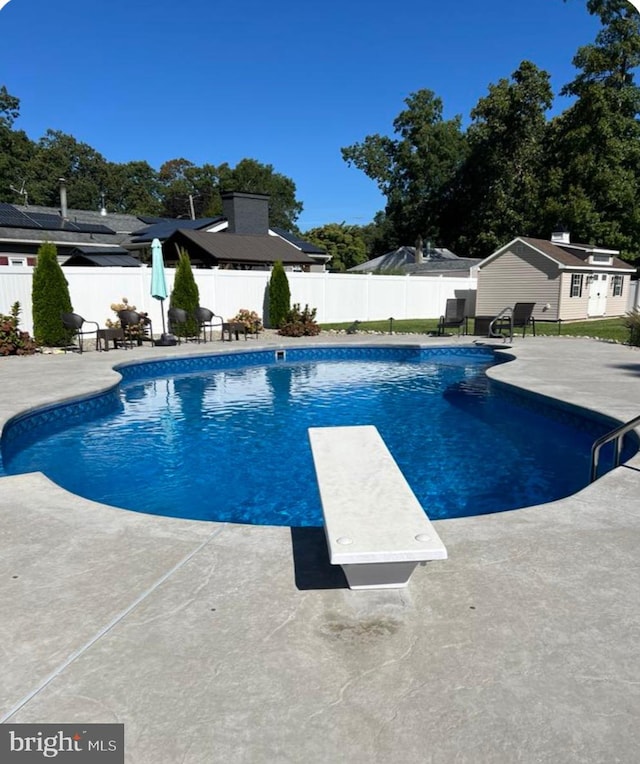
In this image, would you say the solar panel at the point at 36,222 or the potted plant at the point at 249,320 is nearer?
the potted plant at the point at 249,320

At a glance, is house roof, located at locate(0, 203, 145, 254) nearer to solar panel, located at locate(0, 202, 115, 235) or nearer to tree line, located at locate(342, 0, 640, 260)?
solar panel, located at locate(0, 202, 115, 235)

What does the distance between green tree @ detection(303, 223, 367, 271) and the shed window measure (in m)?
29.5

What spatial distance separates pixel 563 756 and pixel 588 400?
6872mm

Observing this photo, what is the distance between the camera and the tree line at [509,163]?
34.3 meters

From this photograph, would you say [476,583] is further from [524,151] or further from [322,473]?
[524,151]

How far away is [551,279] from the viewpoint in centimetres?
2400

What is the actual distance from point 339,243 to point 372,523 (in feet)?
172

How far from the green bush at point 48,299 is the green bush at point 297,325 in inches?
280

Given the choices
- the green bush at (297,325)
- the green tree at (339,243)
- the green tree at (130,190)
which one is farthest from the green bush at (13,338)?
the green tree at (130,190)

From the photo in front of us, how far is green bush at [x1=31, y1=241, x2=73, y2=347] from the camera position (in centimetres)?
1475

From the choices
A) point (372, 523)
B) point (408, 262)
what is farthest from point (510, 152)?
point (372, 523)

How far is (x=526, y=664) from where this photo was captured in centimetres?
250

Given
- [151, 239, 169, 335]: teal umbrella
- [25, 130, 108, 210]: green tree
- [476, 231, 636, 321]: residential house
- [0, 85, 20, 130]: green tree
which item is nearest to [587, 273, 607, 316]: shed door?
[476, 231, 636, 321]: residential house

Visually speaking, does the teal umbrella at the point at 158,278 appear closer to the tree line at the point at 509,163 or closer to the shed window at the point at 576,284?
the shed window at the point at 576,284
